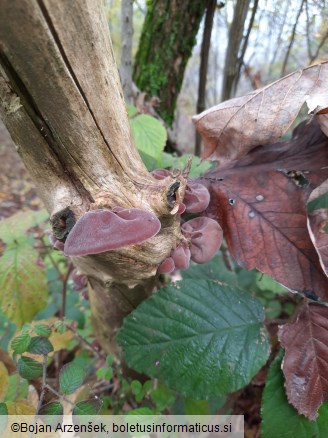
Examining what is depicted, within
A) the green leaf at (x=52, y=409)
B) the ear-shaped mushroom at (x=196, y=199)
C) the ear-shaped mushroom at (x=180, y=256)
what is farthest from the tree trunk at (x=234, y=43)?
the green leaf at (x=52, y=409)

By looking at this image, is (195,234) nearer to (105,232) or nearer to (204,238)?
(204,238)

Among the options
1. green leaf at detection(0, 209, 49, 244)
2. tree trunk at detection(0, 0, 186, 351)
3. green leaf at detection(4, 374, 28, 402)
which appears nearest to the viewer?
tree trunk at detection(0, 0, 186, 351)

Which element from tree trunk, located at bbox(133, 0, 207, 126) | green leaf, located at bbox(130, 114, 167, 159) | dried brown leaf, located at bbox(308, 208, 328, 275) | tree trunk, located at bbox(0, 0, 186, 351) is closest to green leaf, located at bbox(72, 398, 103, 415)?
tree trunk, located at bbox(0, 0, 186, 351)

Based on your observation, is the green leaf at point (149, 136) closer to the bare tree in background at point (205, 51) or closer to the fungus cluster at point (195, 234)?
the fungus cluster at point (195, 234)

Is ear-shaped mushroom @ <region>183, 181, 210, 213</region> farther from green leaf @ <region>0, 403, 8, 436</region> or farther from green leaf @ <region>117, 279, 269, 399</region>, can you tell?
green leaf @ <region>0, 403, 8, 436</region>

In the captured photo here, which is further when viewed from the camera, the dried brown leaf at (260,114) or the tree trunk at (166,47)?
the tree trunk at (166,47)

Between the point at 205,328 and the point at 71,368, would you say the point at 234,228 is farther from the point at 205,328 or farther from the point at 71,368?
the point at 71,368

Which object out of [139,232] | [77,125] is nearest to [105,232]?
→ [139,232]

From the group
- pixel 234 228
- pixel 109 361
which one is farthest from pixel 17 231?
pixel 234 228
